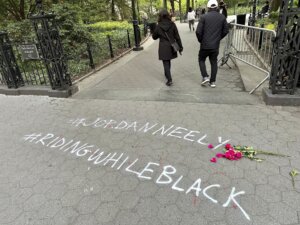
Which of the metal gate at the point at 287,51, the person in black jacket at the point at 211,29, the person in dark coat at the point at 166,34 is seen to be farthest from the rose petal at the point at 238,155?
the person in dark coat at the point at 166,34

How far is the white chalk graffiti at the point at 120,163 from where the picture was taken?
2.77m

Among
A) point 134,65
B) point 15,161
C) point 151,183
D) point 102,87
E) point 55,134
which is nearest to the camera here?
point 151,183

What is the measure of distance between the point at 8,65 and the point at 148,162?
531 cm

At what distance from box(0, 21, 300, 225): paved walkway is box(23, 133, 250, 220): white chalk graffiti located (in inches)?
0.5

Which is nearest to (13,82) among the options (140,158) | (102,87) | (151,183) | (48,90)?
(48,90)

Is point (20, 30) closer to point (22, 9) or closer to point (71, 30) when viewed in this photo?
point (71, 30)

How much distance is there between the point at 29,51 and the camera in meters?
6.02

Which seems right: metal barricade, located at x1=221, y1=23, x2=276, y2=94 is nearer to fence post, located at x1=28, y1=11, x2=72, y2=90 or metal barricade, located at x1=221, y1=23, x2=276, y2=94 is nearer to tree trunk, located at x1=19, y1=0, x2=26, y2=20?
fence post, located at x1=28, y1=11, x2=72, y2=90

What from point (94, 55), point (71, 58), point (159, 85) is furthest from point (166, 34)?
point (94, 55)

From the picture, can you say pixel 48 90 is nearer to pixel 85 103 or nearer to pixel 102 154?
pixel 85 103

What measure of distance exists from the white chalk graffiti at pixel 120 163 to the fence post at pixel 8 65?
119 inches

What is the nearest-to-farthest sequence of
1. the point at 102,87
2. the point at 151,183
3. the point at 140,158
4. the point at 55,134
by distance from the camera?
the point at 151,183 < the point at 140,158 < the point at 55,134 < the point at 102,87

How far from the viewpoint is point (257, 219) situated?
235 centimetres

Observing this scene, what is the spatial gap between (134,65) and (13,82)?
13.4ft
